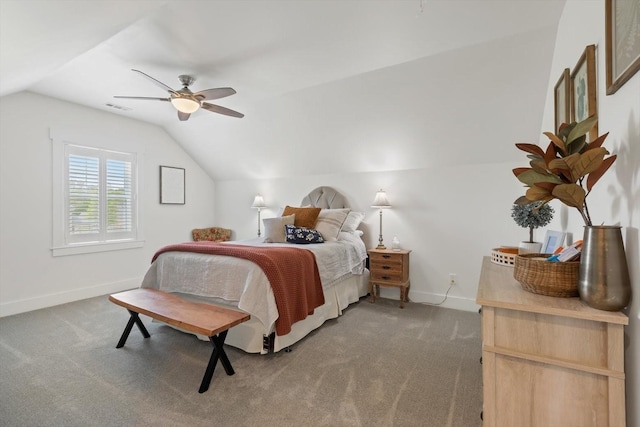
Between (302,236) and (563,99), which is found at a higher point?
(563,99)

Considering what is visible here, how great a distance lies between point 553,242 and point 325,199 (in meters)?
2.88

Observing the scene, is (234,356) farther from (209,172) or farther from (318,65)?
(209,172)

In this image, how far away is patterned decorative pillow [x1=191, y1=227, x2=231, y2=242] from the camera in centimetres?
520

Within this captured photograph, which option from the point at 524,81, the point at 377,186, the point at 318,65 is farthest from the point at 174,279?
the point at 524,81

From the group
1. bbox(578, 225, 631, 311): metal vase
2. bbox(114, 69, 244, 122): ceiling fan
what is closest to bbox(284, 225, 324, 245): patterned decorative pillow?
bbox(114, 69, 244, 122): ceiling fan

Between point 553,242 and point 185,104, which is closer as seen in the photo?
point 553,242

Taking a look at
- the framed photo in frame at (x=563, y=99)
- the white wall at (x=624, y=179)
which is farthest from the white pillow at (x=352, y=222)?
the white wall at (x=624, y=179)

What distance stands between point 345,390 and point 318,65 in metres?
2.70

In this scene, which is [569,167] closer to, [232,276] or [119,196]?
[232,276]

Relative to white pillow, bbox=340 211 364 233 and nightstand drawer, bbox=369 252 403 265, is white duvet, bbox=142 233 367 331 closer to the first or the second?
nightstand drawer, bbox=369 252 403 265

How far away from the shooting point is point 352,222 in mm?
3902

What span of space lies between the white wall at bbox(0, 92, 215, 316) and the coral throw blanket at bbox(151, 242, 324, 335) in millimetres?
1978

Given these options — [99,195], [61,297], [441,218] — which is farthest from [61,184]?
[441,218]

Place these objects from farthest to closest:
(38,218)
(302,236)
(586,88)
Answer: (38,218), (302,236), (586,88)
